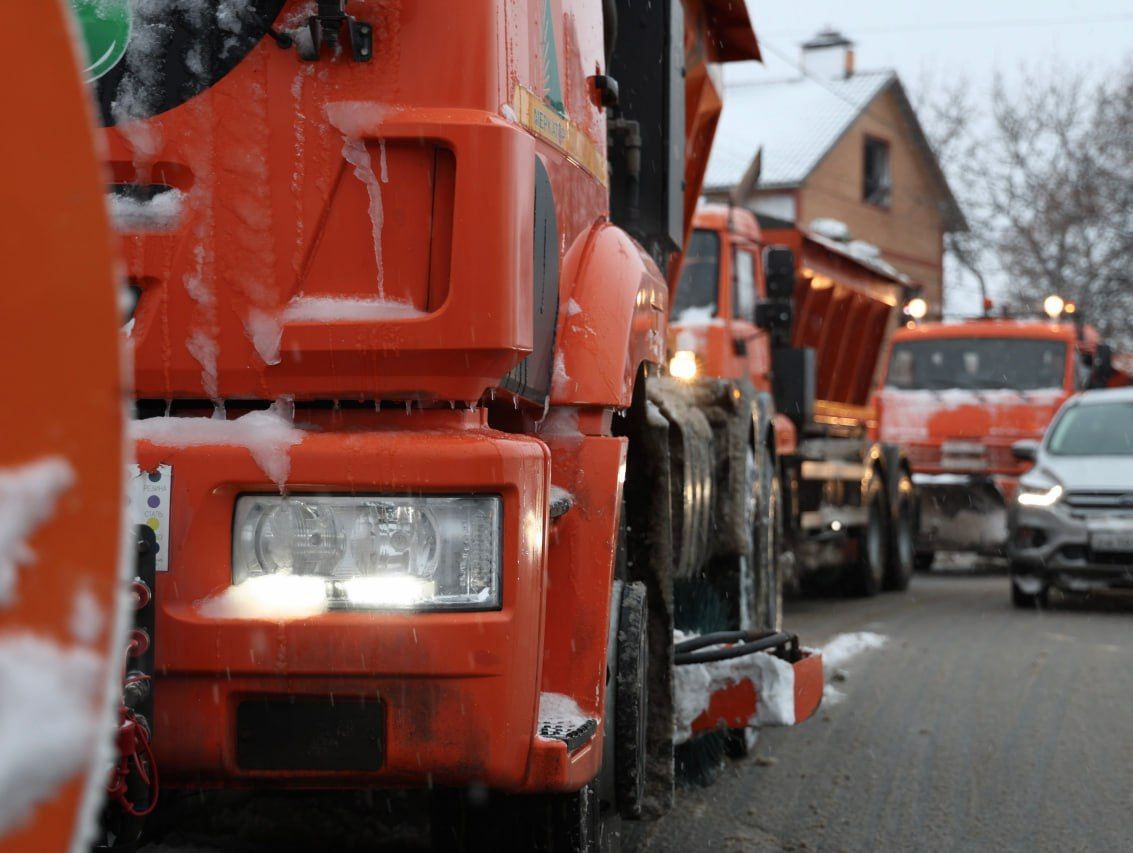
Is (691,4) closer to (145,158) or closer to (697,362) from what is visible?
(145,158)

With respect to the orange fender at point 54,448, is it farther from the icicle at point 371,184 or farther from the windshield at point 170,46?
the windshield at point 170,46

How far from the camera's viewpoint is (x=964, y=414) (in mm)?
15680

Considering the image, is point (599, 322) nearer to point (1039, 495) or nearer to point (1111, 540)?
point (1111, 540)

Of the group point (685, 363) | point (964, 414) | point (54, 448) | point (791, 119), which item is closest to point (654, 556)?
point (54, 448)

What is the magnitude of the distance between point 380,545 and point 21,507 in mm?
1557

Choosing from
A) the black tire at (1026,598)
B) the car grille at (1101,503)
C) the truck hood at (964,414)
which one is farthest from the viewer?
the truck hood at (964,414)

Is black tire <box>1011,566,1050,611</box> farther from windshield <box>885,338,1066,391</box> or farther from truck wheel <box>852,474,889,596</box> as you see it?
windshield <box>885,338,1066,391</box>

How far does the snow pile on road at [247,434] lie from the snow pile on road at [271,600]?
17 centimetres

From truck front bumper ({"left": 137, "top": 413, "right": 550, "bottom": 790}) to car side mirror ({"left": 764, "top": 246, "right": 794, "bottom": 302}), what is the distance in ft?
23.7

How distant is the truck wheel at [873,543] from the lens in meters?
13.2

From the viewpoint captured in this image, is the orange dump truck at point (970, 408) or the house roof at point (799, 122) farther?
the house roof at point (799, 122)

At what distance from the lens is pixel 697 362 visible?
9.47 meters

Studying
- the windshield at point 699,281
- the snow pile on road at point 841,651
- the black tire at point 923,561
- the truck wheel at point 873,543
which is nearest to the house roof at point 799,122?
the black tire at point 923,561

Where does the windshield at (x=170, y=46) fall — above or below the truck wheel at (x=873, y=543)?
above
